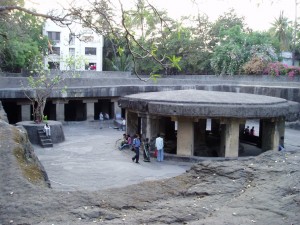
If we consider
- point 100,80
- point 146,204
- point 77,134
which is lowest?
point 77,134

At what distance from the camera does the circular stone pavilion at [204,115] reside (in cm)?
1491

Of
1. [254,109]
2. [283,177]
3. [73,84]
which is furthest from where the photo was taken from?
[73,84]

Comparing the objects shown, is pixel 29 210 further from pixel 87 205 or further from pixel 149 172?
pixel 149 172

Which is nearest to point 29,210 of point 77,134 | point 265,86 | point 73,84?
point 77,134

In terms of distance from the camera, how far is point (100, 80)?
2747 centimetres

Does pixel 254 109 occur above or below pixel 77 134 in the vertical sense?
above

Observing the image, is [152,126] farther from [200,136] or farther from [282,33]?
[282,33]

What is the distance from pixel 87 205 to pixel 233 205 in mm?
2080

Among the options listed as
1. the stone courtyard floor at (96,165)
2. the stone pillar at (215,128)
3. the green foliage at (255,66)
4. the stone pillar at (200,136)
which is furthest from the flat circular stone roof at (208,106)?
the green foliage at (255,66)

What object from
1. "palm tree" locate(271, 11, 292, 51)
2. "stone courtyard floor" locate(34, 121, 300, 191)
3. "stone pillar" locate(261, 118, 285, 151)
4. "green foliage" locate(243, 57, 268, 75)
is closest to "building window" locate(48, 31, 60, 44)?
"green foliage" locate(243, 57, 268, 75)

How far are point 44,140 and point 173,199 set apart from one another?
13333 millimetres

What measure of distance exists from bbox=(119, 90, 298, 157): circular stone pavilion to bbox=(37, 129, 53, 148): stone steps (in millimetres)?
4148

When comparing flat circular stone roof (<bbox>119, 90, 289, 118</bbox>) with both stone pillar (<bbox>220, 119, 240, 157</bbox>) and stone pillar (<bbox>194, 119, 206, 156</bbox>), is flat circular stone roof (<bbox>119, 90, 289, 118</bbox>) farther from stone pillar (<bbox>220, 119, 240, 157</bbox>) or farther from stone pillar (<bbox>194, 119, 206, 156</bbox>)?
stone pillar (<bbox>194, 119, 206, 156</bbox>)

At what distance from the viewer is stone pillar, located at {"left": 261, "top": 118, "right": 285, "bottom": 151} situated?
16.5 metres
